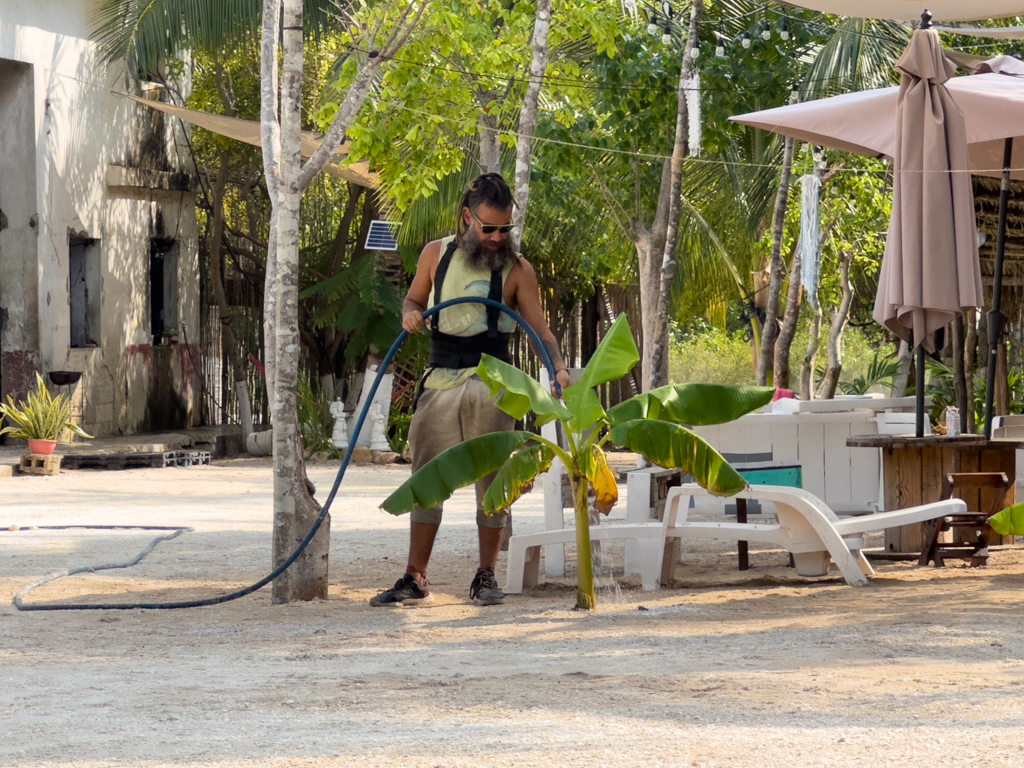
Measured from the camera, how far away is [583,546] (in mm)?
5270

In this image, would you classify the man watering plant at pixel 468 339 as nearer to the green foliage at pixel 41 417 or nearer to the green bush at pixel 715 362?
the green foliage at pixel 41 417

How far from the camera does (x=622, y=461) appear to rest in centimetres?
1569

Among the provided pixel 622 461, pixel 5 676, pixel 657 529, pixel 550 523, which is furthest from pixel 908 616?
pixel 622 461

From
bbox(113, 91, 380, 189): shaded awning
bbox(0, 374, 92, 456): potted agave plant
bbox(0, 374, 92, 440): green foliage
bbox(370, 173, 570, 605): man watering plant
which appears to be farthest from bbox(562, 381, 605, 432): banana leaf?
bbox(0, 374, 92, 440): green foliage

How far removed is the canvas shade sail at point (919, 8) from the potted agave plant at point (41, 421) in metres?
8.43

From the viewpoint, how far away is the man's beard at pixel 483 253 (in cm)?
547

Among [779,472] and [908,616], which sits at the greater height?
[779,472]

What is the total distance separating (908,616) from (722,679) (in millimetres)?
1320

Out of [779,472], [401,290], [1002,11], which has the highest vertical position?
[1002,11]

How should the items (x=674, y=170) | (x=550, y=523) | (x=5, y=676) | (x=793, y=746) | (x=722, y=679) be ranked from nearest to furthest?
(x=793, y=746)
(x=722, y=679)
(x=5, y=676)
(x=550, y=523)
(x=674, y=170)

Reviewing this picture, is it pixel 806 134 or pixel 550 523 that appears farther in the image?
pixel 806 134

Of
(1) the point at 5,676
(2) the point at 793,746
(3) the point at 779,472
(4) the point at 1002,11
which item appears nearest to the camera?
(2) the point at 793,746

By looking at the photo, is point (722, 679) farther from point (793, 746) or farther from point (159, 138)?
point (159, 138)

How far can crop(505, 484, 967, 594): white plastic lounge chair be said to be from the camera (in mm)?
5645
